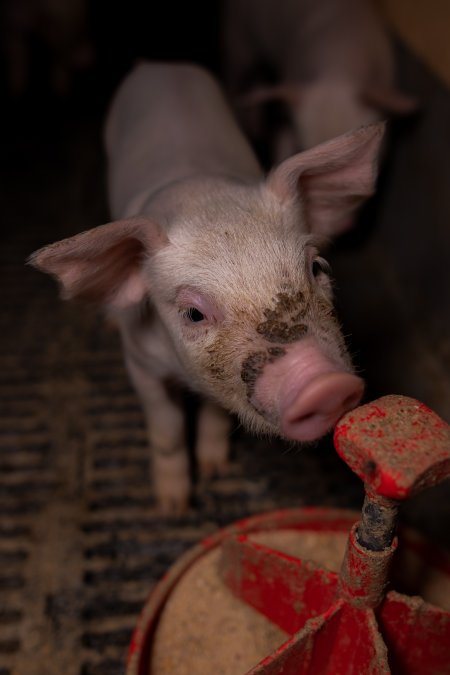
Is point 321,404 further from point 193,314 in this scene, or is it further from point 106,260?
point 106,260

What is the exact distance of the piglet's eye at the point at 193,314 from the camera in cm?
146

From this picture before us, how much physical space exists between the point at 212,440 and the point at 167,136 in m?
0.99

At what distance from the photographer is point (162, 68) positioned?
2508mm

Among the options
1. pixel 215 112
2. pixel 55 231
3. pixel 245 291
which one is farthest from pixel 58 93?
pixel 245 291

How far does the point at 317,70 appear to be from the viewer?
315 cm

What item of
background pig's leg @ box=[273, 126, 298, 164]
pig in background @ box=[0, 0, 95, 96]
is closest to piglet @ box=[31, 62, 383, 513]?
background pig's leg @ box=[273, 126, 298, 164]

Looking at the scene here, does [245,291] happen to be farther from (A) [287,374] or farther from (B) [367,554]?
(B) [367,554]

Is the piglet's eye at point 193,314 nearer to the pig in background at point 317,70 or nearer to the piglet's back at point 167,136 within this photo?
the piglet's back at point 167,136

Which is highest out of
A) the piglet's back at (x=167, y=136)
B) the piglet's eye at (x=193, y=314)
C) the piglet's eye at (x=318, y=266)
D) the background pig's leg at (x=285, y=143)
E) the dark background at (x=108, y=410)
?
the piglet's back at (x=167, y=136)

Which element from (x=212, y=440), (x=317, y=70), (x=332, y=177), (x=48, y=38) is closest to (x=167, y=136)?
(x=332, y=177)

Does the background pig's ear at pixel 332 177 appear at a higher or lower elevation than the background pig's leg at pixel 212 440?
higher

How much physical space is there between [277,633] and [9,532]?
998 millimetres

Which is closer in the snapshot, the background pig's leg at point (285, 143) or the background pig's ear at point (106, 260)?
the background pig's ear at point (106, 260)

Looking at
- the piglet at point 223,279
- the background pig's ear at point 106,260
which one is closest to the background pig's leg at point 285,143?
the piglet at point 223,279
